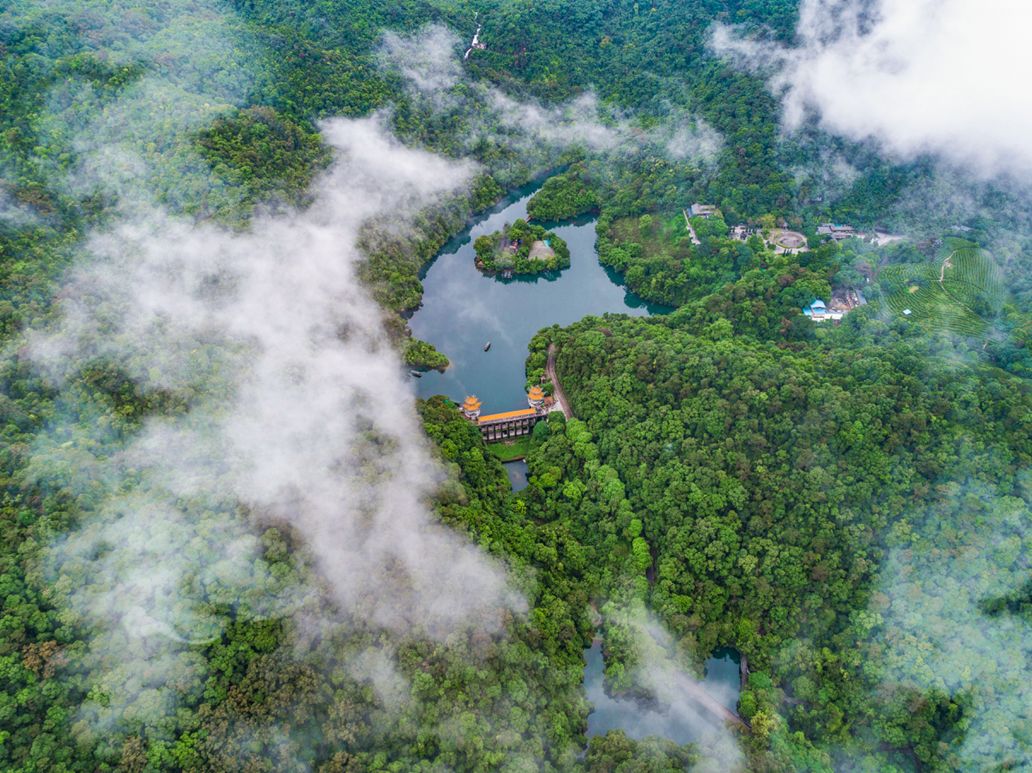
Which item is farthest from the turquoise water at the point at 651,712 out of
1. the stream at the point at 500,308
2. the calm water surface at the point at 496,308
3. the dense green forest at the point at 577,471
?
the calm water surface at the point at 496,308

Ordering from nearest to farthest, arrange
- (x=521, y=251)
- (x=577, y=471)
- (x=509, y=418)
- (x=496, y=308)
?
(x=577, y=471) → (x=509, y=418) → (x=496, y=308) → (x=521, y=251)

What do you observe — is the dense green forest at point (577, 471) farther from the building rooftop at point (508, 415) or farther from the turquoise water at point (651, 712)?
the building rooftop at point (508, 415)

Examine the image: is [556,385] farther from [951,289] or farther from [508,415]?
[951,289]

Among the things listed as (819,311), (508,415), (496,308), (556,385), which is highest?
(819,311)

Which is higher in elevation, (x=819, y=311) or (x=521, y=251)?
(x=819, y=311)

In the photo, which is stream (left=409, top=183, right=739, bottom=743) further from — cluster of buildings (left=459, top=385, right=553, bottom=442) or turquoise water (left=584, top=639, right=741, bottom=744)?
turquoise water (left=584, top=639, right=741, bottom=744)

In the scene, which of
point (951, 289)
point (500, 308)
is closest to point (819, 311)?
point (951, 289)

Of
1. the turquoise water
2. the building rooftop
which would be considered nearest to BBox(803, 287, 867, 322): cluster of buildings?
the building rooftop
